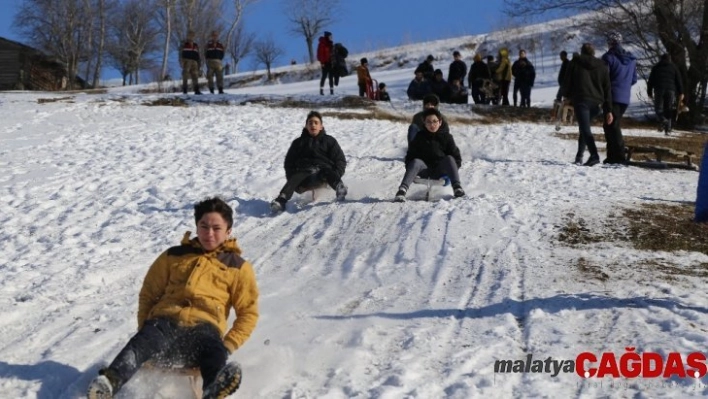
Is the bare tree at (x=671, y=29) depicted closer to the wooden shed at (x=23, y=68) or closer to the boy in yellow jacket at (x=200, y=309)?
the boy in yellow jacket at (x=200, y=309)

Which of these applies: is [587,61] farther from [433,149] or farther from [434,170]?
[434,170]

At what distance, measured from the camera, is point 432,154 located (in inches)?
339

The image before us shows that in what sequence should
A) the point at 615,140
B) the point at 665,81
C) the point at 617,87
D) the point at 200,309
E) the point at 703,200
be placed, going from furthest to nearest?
the point at 665,81, the point at 615,140, the point at 617,87, the point at 703,200, the point at 200,309

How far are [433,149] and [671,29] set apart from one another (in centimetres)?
1266

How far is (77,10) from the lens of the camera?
50594mm

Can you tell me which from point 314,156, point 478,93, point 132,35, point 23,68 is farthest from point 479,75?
point 132,35

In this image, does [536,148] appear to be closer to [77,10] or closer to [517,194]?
[517,194]

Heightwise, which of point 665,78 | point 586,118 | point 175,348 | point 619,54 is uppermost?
point 619,54

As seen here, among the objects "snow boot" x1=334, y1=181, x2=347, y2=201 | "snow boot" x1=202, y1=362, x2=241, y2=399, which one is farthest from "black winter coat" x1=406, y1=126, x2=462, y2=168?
"snow boot" x1=202, y1=362, x2=241, y2=399

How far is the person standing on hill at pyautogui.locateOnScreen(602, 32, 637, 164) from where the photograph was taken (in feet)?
36.8

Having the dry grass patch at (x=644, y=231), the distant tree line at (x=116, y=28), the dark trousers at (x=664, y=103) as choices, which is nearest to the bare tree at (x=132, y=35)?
the distant tree line at (x=116, y=28)

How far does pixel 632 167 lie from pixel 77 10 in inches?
1868

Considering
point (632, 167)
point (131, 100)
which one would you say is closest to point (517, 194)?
point (632, 167)

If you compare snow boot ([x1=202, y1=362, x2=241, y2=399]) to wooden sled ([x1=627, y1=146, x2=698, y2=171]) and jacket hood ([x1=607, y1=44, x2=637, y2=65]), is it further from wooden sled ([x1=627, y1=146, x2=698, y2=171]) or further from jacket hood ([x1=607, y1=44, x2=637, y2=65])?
jacket hood ([x1=607, y1=44, x2=637, y2=65])
